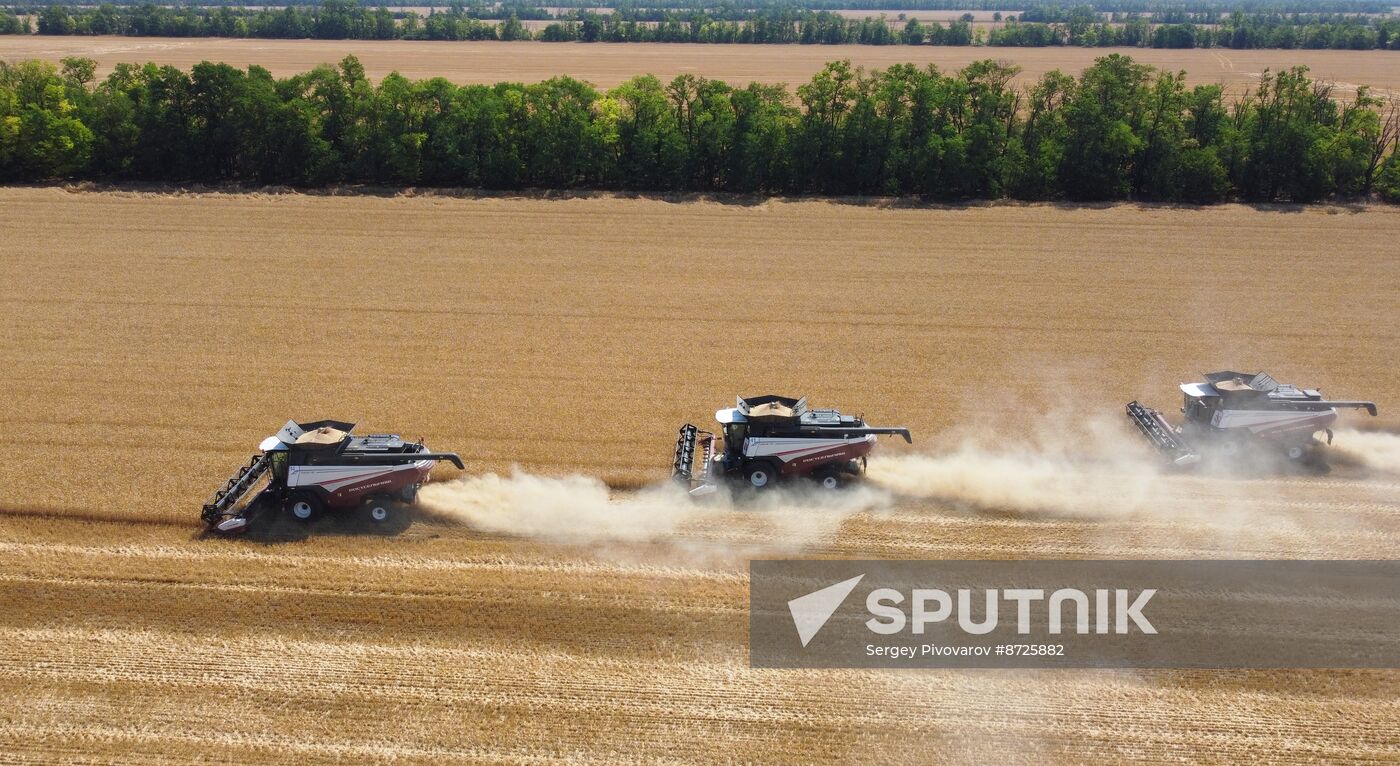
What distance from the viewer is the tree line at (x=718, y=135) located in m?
50.4

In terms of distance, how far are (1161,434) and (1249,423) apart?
1930 mm

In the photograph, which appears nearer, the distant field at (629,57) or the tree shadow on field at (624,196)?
the tree shadow on field at (624,196)

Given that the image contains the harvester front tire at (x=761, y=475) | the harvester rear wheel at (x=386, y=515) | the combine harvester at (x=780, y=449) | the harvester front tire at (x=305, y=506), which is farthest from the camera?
the harvester front tire at (x=761, y=475)

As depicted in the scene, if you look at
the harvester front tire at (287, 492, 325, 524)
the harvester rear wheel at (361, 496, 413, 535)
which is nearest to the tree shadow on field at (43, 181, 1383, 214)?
the harvester rear wheel at (361, 496, 413, 535)

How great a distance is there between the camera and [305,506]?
20812 mm

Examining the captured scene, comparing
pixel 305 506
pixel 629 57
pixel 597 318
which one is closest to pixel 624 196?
pixel 597 318

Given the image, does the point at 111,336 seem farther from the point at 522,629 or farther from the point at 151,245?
the point at 522,629

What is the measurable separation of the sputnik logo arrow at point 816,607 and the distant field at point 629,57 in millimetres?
81373

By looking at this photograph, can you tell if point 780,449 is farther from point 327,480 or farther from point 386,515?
point 327,480

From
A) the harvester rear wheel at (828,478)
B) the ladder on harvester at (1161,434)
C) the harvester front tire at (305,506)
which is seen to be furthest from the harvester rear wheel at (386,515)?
the ladder on harvester at (1161,434)

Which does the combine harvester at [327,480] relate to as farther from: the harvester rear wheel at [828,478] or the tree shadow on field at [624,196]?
the tree shadow on field at [624,196]

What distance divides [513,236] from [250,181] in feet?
64.0

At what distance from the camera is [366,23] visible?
486 ft

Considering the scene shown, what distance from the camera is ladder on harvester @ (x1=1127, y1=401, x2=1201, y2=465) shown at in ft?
74.7
